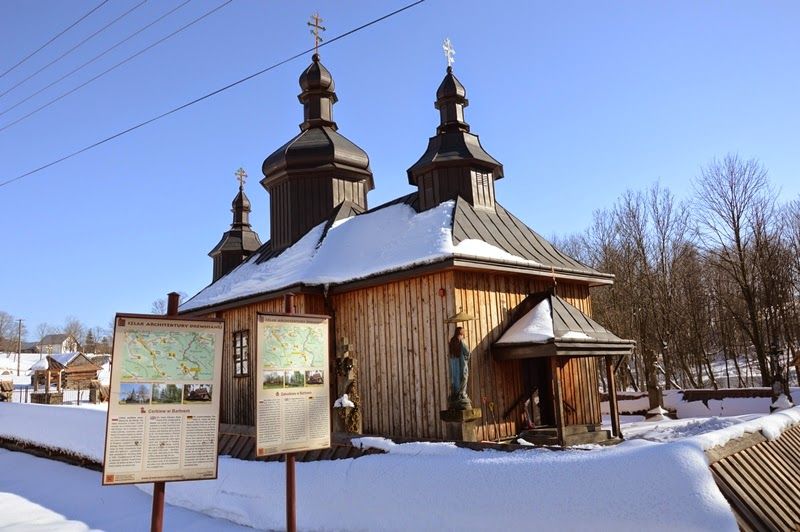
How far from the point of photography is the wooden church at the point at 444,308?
34.5 ft

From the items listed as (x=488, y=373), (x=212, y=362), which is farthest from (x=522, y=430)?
(x=212, y=362)

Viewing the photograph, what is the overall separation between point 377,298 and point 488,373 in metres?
2.63

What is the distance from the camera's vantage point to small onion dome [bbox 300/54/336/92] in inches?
735

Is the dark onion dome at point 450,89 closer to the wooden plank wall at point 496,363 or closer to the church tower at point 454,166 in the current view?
the church tower at point 454,166

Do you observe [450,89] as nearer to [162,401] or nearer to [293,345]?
[293,345]

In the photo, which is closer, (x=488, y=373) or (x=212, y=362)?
(x=212, y=362)

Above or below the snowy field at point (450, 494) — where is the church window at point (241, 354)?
above

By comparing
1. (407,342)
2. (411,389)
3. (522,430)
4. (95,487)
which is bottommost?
(95,487)

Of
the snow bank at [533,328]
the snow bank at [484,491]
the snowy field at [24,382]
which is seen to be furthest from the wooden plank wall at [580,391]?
the snowy field at [24,382]

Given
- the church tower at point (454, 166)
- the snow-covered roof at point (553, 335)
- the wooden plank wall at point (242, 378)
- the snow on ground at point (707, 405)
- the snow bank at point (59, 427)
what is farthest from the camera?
the snow on ground at point (707, 405)

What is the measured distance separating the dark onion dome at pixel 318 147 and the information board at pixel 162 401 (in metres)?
12.6

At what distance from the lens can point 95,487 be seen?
408 inches

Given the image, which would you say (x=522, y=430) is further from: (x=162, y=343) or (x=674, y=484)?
(x=162, y=343)

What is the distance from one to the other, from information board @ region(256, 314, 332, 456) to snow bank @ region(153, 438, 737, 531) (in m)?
1.42
